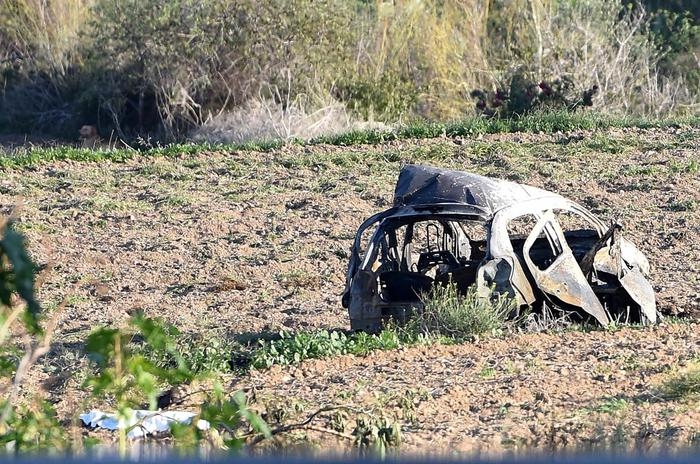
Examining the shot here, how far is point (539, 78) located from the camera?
23547mm

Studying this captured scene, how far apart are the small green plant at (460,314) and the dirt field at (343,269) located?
6.5 inches

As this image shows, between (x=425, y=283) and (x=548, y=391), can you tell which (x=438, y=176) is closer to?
(x=425, y=283)

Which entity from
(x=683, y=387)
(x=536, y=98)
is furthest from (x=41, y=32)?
(x=683, y=387)

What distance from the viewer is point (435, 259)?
11750 mm

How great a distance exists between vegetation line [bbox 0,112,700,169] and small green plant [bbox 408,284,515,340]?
10.8 m

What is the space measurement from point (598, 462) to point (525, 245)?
26.2ft

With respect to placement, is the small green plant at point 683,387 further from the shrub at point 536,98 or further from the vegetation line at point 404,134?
the shrub at point 536,98

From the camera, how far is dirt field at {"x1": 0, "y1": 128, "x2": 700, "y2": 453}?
8391 mm

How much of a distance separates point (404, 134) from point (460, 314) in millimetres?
11240

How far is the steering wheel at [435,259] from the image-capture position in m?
11.7

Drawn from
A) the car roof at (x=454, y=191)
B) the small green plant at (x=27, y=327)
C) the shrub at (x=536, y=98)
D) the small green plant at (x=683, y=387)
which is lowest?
the small green plant at (x=683, y=387)

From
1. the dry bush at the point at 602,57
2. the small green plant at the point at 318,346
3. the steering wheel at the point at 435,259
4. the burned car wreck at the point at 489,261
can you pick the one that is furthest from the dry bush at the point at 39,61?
the small green plant at the point at 318,346

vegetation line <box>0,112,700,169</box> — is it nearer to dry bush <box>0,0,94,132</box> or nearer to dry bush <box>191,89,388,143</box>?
dry bush <box>191,89,388,143</box>

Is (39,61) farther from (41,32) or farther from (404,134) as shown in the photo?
(404,134)
